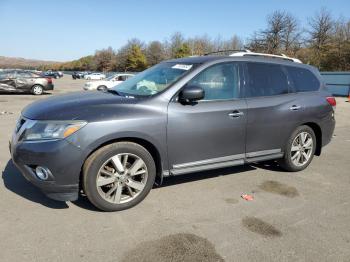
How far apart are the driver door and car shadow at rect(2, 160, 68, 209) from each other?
1.47 m

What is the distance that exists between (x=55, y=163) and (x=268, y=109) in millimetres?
3010

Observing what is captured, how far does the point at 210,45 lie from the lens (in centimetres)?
8462

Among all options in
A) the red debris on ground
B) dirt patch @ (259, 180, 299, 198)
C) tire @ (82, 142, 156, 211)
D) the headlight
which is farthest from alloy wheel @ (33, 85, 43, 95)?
the red debris on ground

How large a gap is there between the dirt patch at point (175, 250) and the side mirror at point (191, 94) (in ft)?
5.27

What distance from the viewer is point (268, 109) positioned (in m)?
4.73

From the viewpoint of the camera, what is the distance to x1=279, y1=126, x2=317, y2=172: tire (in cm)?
518

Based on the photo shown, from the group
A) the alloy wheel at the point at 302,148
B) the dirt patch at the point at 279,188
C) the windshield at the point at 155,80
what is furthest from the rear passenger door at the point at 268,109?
the windshield at the point at 155,80

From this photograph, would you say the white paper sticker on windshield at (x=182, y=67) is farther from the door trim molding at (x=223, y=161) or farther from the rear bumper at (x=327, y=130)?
the rear bumper at (x=327, y=130)

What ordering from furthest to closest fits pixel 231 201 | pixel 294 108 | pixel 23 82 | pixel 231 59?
pixel 23 82 → pixel 294 108 → pixel 231 59 → pixel 231 201

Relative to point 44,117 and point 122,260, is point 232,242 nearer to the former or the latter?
point 122,260

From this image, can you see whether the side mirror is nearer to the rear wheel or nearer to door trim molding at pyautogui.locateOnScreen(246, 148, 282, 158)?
door trim molding at pyautogui.locateOnScreen(246, 148, 282, 158)

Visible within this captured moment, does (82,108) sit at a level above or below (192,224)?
above

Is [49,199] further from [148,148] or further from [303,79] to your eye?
[303,79]

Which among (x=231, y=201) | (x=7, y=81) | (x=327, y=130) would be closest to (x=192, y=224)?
(x=231, y=201)
